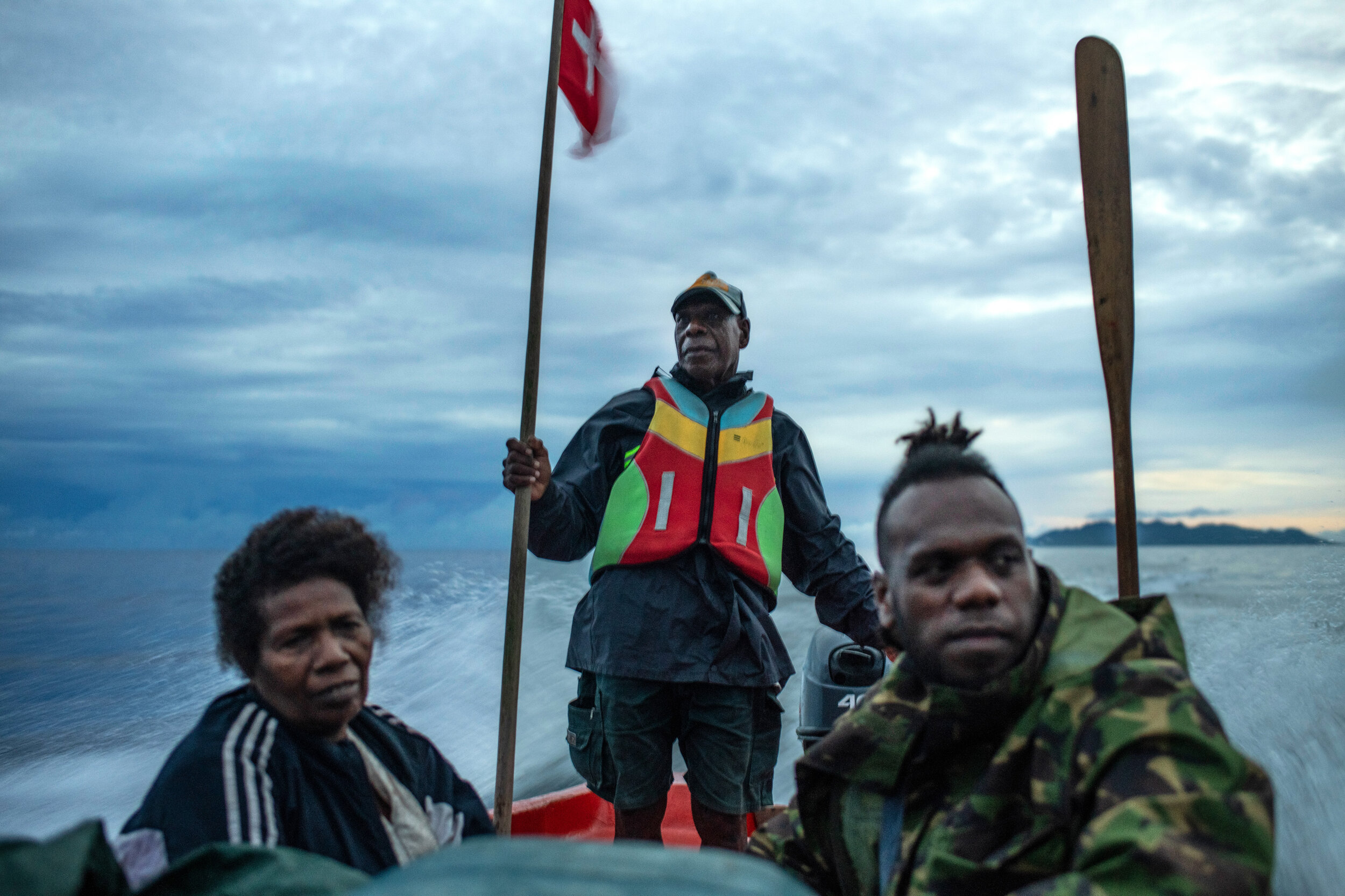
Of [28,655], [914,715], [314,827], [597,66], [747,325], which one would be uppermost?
[597,66]

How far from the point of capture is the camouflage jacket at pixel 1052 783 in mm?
984

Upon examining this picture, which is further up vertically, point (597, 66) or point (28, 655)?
point (597, 66)

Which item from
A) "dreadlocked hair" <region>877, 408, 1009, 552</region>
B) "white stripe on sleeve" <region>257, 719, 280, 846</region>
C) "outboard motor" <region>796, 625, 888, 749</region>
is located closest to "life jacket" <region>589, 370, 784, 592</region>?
"outboard motor" <region>796, 625, 888, 749</region>

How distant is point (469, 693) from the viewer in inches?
292

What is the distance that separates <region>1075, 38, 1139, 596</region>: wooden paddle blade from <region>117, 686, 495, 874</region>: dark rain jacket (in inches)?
77.8

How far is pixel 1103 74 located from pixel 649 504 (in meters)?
1.68

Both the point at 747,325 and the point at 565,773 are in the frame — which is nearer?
the point at 747,325

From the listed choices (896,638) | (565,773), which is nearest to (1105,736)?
(896,638)

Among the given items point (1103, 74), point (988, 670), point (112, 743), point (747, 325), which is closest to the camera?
point (988, 670)

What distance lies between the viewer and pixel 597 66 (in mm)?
3121

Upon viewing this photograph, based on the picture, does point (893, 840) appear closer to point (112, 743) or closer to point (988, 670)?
point (988, 670)

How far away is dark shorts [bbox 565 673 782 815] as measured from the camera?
2.55m

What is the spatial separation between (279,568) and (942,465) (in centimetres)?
103

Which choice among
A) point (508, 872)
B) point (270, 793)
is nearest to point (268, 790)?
point (270, 793)
